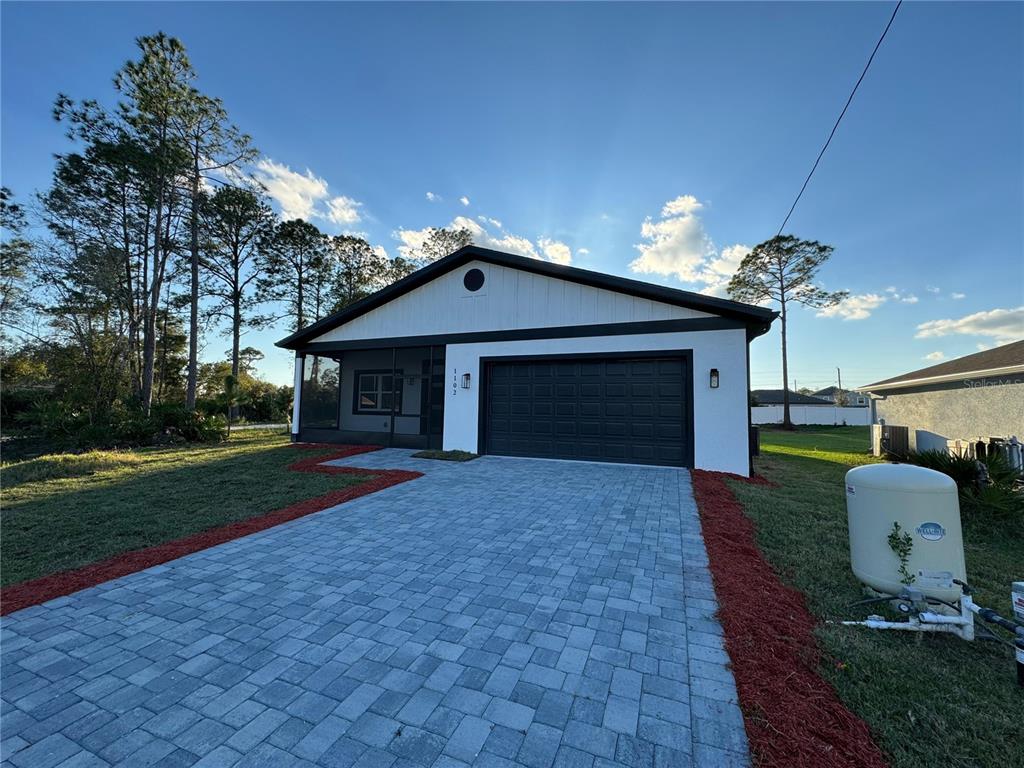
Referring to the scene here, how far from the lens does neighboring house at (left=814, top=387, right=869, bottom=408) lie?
123 ft

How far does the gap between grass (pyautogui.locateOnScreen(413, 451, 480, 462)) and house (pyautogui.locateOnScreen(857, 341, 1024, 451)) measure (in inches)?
431

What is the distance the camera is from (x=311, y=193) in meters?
13.9

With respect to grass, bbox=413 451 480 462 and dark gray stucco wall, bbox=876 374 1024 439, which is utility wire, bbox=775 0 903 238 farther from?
grass, bbox=413 451 480 462

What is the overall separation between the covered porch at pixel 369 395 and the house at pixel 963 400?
12.4 metres

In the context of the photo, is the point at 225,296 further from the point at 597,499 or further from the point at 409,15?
the point at 597,499

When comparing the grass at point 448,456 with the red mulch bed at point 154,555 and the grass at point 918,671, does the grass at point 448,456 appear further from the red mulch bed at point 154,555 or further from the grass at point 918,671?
the grass at point 918,671

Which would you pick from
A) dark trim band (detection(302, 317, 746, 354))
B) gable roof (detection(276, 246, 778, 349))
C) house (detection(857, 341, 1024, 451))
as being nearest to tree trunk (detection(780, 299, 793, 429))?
house (detection(857, 341, 1024, 451))

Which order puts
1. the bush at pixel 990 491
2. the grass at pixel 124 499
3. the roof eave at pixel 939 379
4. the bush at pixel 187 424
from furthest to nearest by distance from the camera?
the bush at pixel 187 424, the roof eave at pixel 939 379, the bush at pixel 990 491, the grass at pixel 124 499

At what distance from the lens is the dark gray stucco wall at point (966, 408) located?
7.90m

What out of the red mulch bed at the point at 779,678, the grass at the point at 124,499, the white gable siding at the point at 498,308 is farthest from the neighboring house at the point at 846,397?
the grass at the point at 124,499

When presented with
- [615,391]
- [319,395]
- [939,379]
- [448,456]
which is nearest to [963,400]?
[939,379]

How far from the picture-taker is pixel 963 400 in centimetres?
961

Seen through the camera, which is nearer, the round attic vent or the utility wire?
the utility wire

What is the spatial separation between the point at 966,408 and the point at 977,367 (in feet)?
3.75
